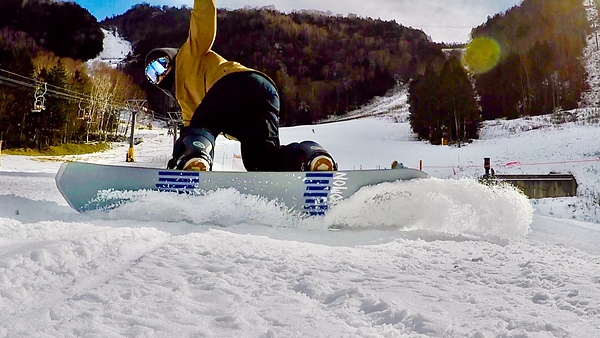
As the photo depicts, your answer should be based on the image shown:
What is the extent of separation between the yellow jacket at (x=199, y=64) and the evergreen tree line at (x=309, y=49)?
57.7 meters

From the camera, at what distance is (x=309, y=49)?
336 ft

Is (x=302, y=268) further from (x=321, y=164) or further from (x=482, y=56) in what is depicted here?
(x=482, y=56)

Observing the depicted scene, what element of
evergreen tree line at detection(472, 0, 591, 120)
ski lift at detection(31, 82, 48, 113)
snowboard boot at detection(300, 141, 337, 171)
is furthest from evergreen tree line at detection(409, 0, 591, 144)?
snowboard boot at detection(300, 141, 337, 171)

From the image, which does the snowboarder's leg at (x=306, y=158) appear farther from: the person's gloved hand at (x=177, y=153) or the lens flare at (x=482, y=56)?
the lens flare at (x=482, y=56)

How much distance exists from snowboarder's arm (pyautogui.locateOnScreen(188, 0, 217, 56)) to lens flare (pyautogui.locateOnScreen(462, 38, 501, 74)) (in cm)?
4776

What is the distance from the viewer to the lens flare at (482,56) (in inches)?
1889

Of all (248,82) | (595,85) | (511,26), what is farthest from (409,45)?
(248,82)

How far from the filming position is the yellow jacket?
3.83 meters

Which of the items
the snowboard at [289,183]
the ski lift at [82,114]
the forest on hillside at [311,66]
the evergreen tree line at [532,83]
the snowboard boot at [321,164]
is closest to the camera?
the snowboard at [289,183]

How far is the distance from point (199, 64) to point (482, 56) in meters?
60.9

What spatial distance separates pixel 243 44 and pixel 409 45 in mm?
44195

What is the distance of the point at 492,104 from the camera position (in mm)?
42812

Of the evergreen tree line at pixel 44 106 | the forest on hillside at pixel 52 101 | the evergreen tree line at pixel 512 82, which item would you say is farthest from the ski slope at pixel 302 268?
the evergreen tree line at pixel 512 82

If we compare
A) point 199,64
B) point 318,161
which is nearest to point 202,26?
point 199,64
